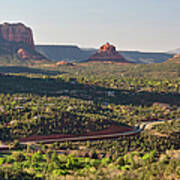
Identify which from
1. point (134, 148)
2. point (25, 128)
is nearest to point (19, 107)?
point (25, 128)

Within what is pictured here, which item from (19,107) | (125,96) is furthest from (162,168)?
(125,96)

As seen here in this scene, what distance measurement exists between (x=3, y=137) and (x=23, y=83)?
73466mm

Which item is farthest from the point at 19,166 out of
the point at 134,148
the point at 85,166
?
the point at 134,148

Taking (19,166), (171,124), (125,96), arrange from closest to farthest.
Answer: (19,166) < (171,124) < (125,96)

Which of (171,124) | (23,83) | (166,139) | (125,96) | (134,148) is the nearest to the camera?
(134,148)

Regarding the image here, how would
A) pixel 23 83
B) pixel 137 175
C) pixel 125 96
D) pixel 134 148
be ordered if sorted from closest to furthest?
pixel 137 175, pixel 134 148, pixel 125 96, pixel 23 83

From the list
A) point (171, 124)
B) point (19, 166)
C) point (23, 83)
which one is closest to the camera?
point (19, 166)

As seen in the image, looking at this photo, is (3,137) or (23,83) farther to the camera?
(23,83)

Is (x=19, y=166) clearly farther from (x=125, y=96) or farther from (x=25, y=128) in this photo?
(x=125, y=96)

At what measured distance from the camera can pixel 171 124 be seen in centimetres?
10319

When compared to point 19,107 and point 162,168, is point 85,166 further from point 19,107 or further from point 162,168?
point 19,107

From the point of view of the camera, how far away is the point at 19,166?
65.1 meters

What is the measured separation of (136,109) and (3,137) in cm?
5558

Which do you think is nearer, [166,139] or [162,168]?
[162,168]
